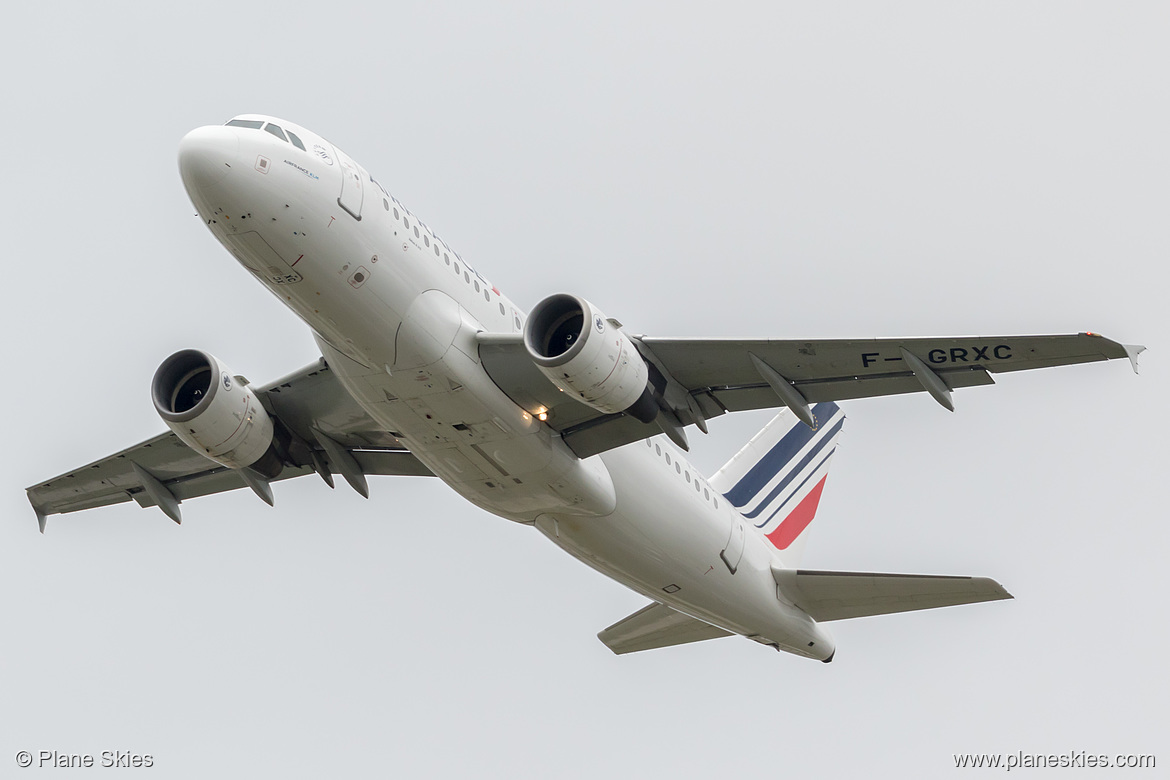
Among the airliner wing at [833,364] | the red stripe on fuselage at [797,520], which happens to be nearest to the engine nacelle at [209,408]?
the airliner wing at [833,364]

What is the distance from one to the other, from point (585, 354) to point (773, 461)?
11.6 metres

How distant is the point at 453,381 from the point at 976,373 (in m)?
7.90

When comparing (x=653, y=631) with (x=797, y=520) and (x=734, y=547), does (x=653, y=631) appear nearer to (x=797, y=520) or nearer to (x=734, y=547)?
(x=797, y=520)

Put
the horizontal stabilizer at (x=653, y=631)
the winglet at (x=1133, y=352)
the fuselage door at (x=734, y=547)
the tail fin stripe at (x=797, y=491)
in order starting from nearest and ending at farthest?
the winglet at (x=1133, y=352) → the fuselage door at (x=734, y=547) → the tail fin stripe at (x=797, y=491) → the horizontal stabilizer at (x=653, y=631)

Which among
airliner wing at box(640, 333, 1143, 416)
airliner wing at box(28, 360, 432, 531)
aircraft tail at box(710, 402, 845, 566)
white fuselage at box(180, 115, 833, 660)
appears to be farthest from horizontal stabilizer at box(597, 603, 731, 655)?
airliner wing at box(640, 333, 1143, 416)

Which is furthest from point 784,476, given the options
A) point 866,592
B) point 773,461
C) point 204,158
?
point 204,158

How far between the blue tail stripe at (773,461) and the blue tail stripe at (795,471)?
10.5 inches

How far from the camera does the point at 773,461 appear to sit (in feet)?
98.0

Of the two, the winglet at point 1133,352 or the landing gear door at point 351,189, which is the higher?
the landing gear door at point 351,189

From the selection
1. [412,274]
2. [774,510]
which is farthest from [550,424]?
[774,510]

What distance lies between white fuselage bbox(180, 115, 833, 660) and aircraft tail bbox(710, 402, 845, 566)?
3042 mm

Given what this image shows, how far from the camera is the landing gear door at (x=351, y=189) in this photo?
19.1 m

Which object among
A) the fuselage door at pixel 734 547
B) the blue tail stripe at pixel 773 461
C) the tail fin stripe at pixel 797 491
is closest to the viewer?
the fuselage door at pixel 734 547

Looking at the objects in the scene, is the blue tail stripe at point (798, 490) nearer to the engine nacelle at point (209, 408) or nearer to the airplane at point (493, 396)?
the airplane at point (493, 396)
